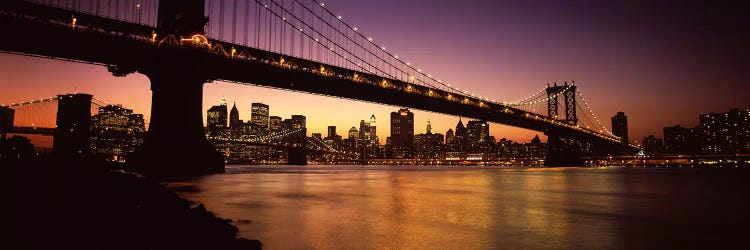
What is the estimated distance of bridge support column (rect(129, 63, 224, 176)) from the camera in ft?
87.8

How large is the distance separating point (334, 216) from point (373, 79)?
36.2 m

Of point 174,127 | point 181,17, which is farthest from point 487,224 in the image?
point 181,17

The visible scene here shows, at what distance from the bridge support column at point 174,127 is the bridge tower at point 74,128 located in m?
35.2

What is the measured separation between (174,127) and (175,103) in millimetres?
1348

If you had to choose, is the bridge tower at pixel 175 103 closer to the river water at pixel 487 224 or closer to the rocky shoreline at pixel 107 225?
the river water at pixel 487 224

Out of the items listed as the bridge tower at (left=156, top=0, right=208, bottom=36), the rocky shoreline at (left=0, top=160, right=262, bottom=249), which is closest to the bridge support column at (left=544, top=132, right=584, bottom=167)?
the bridge tower at (left=156, top=0, right=208, bottom=36)

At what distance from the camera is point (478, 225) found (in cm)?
874

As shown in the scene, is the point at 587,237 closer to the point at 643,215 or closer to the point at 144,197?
the point at 643,215

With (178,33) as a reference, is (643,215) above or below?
below

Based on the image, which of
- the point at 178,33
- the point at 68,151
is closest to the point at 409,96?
the point at 178,33

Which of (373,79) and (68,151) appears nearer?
(373,79)

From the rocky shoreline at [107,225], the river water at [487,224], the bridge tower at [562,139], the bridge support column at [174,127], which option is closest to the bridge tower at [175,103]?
the bridge support column at [174,127]

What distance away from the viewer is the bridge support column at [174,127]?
87.8 ft

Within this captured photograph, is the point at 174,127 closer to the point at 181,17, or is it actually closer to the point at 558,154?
the point at 181,17
